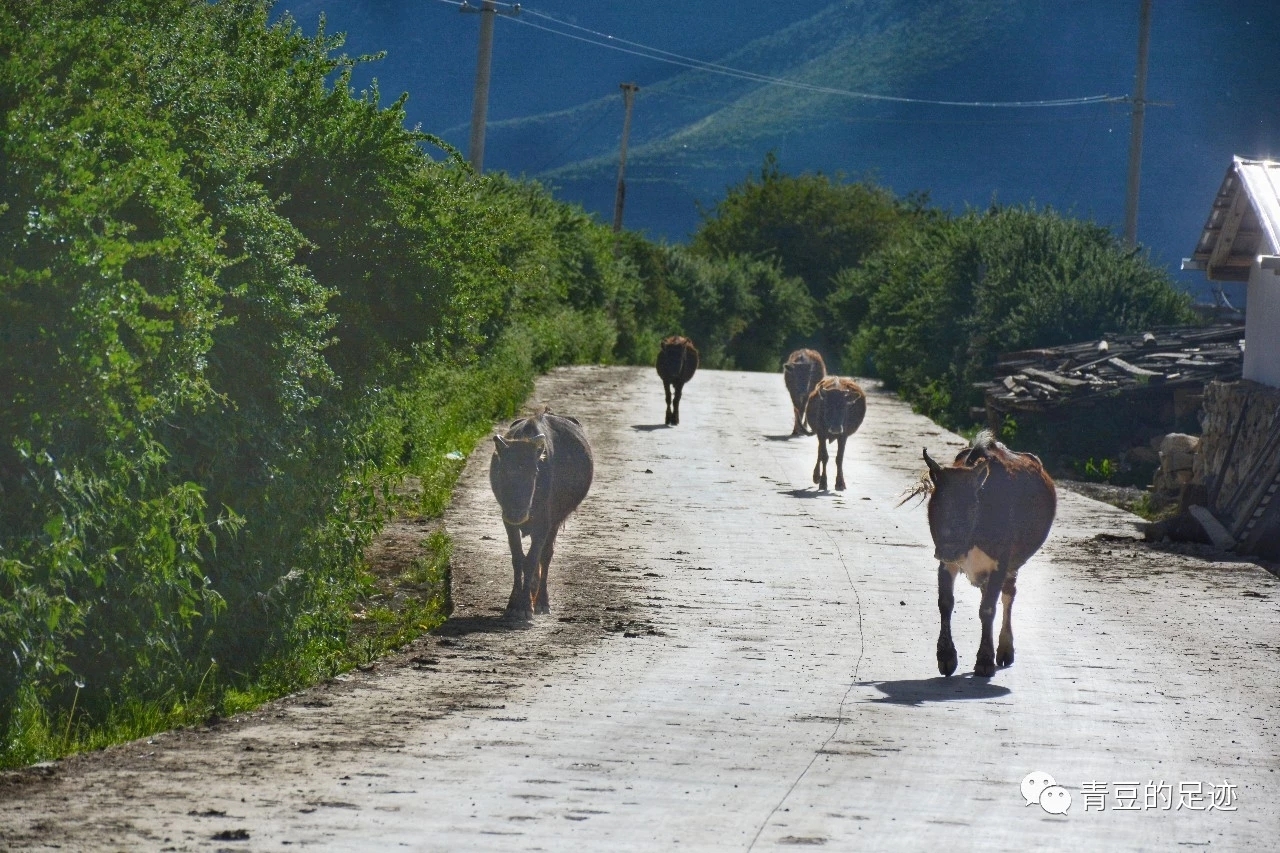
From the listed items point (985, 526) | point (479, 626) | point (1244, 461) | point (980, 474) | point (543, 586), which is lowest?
point (479, 626)

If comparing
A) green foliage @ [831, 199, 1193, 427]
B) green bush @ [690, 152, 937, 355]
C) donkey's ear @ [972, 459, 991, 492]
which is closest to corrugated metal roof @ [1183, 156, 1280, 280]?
green foliage @ [831, 199, 1193, 427]

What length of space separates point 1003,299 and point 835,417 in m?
14.8

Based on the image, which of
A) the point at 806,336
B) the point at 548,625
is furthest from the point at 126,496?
the point at 806,336

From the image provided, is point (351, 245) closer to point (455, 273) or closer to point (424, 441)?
point (455, 273)

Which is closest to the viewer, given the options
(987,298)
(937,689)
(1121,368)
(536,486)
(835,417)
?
(937,689)

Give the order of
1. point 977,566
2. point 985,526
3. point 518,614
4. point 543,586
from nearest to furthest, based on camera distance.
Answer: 1. point 985,526
2. point 977,566
3. point 518,614
4. point 543,586

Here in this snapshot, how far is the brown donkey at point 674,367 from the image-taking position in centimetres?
3192

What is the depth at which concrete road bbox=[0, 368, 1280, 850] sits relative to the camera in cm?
714

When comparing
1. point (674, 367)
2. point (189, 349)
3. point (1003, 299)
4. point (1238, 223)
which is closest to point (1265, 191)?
point (1238, 223)

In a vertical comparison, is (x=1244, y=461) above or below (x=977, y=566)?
above

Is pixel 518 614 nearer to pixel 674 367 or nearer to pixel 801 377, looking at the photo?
pixel 801 377

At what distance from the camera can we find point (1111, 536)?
20031 mm

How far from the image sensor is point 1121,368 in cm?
2961

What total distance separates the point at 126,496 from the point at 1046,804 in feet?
17.5
